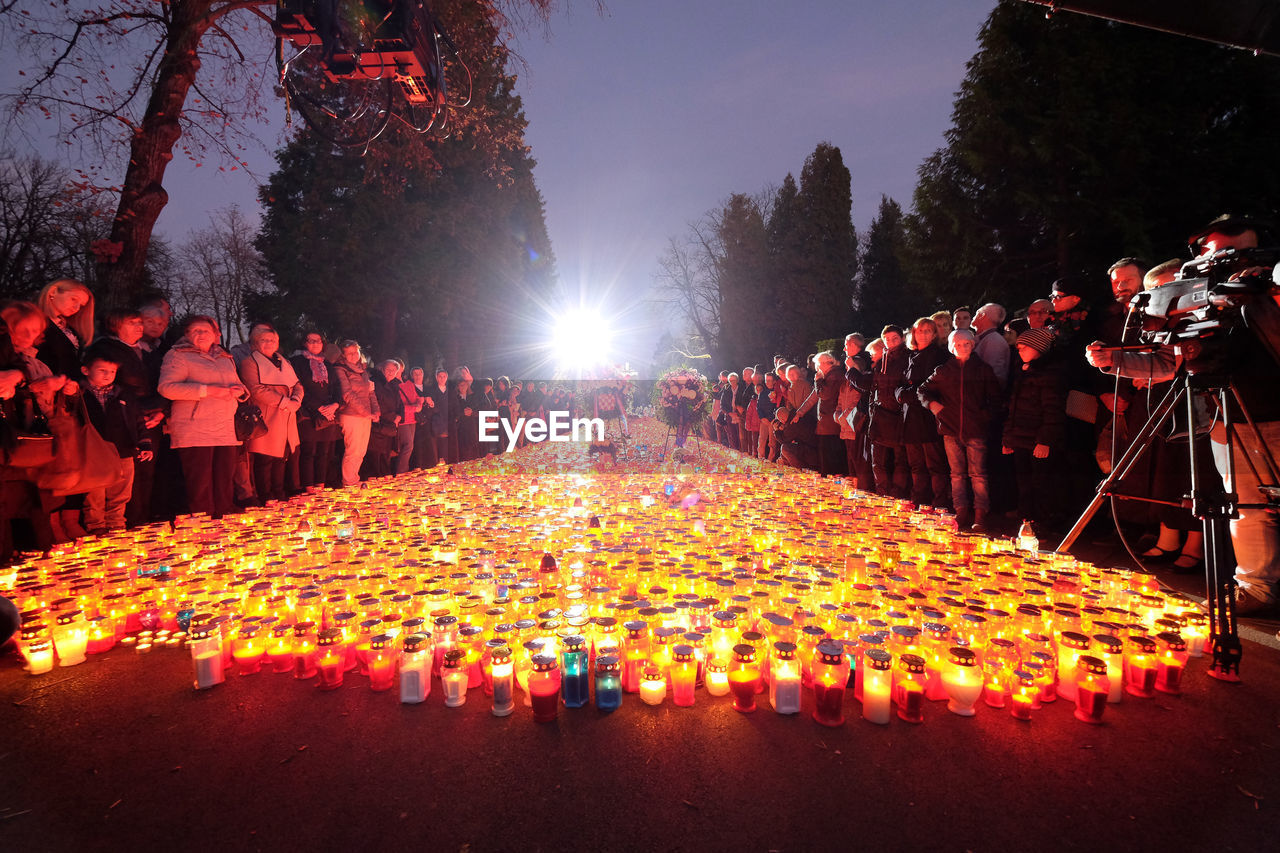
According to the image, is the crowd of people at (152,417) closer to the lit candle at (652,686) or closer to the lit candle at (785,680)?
the lit candle at (652,686)

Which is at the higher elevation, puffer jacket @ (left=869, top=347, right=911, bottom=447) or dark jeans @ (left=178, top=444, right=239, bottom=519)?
puffer jacket @ (left=869, top=347, right=911, bottom=447)

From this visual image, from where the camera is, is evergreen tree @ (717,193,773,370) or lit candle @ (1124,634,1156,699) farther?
evergreen tree @ (717,193,773,370)

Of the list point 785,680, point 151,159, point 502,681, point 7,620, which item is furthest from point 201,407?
point 785,680

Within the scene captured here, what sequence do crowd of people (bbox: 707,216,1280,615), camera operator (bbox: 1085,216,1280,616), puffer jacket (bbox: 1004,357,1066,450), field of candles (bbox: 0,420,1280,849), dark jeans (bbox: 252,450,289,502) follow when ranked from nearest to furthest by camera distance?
1. field of candles (bbox: 0,420,1280,849)
2. camera operator (bbox: 1085,216,1280,616)
3. crowd of people (bbox: 707,216,1280,615)
4. puffer jacket (bbox: 1004,357,1066,450)
5. dark jeans (bbox: 252,450,289,502)

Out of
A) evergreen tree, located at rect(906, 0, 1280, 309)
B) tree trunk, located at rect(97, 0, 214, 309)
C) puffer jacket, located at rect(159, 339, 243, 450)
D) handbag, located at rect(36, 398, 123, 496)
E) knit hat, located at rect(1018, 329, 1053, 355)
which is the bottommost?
handbag, located at rect(36, 398, 123, 496)

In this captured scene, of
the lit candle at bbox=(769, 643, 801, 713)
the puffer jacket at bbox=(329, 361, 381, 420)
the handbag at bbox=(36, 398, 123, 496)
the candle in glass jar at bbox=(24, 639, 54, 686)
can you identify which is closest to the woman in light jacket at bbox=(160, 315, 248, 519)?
the handbag at bbox=(36, 398, 123, 496)

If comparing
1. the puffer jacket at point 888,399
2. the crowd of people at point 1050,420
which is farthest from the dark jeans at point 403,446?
the puffer jacket at point 888,399

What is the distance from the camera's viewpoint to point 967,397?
515 cm

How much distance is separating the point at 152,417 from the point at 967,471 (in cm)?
719

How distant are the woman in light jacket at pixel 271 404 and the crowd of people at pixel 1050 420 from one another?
6249 mm

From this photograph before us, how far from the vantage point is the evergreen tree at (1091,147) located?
42.7 feet

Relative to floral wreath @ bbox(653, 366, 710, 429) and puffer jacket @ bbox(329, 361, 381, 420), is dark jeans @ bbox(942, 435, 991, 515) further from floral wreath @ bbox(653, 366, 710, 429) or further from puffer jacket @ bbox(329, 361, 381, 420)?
floral wreath @ bbox(653, 366, 710, 429)

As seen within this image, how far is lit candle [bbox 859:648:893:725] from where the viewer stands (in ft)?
6.61

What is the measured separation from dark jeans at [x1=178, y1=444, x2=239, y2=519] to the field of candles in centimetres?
154
